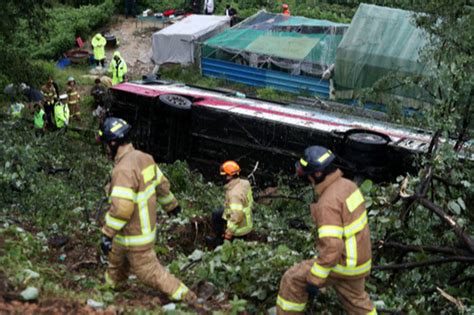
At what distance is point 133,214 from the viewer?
5543 mm

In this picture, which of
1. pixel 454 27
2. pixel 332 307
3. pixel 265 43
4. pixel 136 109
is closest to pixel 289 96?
pixel 265 43

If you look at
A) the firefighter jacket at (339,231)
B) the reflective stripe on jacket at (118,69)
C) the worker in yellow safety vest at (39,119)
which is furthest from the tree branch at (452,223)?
the reflective stripe on jacket at (118,69)

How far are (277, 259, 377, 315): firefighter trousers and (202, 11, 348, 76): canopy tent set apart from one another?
1202 cm

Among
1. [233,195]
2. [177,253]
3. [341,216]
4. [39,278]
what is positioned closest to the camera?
[341,216]

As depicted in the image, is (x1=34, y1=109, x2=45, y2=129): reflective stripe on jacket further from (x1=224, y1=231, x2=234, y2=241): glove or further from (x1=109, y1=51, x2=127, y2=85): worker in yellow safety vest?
(x1=224, y1=231, x2=234, y2=241): glove

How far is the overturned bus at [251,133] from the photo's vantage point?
382 inches

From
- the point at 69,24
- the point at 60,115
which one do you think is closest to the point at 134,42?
the point at 69,24

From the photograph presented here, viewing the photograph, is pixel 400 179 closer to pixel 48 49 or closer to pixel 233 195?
pixel 233 195

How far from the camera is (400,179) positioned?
793 centimetres

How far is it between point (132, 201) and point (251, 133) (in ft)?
18.4

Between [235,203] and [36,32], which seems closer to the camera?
[235,203]

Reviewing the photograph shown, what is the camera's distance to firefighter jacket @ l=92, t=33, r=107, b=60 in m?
18.7

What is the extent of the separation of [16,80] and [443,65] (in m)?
12.7

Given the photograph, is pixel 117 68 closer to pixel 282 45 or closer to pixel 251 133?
pixel 282 45
